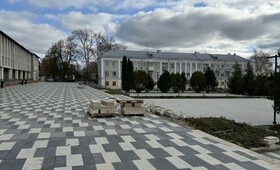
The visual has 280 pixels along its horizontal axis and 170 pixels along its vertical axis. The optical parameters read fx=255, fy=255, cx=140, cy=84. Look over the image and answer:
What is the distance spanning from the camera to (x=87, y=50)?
2119 inches

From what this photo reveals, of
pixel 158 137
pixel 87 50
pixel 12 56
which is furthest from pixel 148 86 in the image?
pixel 158 137

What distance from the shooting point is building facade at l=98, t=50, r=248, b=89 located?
50.8m

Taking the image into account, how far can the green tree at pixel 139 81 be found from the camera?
3208 centimetres

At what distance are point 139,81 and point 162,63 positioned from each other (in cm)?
2417

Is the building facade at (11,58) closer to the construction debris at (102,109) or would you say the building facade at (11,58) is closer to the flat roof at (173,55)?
the flat roof at (173,55)

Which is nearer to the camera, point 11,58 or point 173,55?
point 11,58

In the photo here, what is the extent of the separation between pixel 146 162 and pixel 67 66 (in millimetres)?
63495

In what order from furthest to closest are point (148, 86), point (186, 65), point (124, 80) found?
1. point (186, 65)
2. point (148, 86)
3. point (124, 80)

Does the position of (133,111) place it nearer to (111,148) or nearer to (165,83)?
(111,148)

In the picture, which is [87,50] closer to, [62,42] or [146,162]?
[62,42]

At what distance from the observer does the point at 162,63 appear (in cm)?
5644

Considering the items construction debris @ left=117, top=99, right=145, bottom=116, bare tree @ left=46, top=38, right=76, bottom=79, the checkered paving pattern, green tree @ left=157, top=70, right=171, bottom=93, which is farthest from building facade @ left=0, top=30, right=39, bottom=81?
the checkered paving pattern

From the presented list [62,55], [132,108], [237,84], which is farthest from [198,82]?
[62,55]

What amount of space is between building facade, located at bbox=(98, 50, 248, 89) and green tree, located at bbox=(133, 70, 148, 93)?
17.7m
